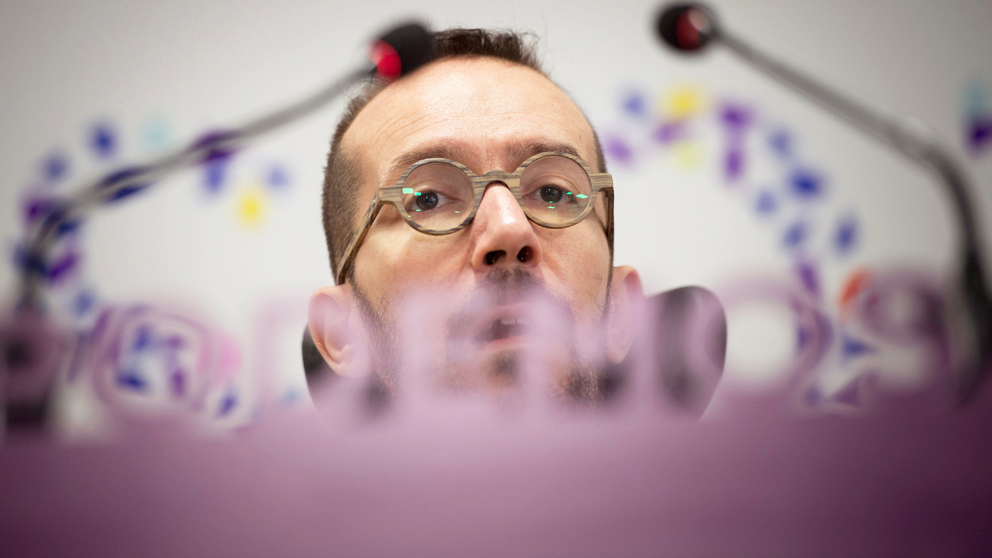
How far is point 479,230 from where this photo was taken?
2.55 ft

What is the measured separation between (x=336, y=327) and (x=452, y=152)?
35 centimetres

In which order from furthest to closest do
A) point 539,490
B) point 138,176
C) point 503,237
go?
point 138,176 < point 503,237 < point 539,490

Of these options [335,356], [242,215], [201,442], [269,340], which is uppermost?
[242,215]

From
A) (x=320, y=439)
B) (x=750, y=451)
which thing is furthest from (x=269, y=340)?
(x=750, y=451)

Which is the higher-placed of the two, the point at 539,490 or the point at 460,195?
the point at 460,195

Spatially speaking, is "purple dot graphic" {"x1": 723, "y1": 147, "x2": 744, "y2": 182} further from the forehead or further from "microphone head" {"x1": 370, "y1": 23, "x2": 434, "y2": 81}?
"microphone head" {"x1": 370, "y1": 23, "x2": 434, "y2": 81}

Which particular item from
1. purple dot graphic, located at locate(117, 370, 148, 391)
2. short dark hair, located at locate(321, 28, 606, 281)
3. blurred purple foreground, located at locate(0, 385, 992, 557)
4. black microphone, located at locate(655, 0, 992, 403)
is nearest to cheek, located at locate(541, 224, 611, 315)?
short dark hair, located at locate(321, 28, 606, 281)

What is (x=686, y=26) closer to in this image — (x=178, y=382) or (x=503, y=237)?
(x=503, y=237)

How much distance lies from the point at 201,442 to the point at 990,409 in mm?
645

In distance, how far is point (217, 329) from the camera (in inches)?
23.6

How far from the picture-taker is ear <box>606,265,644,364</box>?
36.7 inches

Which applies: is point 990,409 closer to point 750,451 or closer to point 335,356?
point 750,451

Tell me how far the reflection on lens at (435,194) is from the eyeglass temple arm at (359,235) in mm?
55

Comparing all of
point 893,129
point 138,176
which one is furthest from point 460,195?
point 893,129
